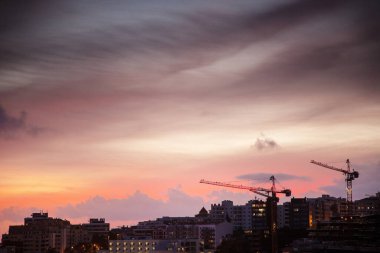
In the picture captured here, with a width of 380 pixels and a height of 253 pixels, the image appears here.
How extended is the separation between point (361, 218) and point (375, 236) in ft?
53.8

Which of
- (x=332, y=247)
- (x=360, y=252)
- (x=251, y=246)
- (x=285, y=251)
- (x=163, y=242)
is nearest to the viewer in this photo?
(x=360, y=252)

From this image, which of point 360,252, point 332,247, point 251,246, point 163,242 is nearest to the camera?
point 360,252

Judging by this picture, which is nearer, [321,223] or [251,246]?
[321,223]

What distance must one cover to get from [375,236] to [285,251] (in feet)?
83.6

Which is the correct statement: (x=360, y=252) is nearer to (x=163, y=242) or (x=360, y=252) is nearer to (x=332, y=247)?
(x=332, y=247)

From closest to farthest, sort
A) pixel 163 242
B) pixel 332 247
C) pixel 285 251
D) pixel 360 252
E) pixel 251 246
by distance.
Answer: pixel 360 252
pixel 332 247
pixel 285 251
pixel 163 242
pixel 251 246

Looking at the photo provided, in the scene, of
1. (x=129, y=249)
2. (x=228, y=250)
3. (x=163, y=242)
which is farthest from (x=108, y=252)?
(x=228, y=250)

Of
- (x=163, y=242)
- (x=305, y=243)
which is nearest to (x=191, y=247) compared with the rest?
(x=163, y=242)

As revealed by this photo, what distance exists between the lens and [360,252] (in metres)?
144

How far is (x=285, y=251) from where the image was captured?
171m

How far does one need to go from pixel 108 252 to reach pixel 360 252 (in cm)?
8172

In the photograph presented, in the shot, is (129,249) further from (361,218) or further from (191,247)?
(361,218)

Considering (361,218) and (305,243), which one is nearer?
(305,243)

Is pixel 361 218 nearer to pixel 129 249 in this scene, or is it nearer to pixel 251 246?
pixel 251 246
